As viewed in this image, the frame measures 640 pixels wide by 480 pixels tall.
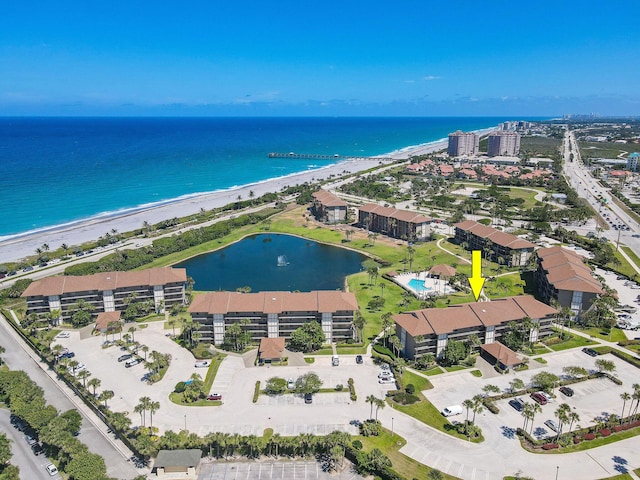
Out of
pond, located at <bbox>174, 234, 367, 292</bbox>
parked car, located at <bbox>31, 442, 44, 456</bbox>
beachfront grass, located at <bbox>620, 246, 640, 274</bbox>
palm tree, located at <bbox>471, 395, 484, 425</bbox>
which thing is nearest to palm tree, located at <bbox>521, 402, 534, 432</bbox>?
palm tree, located at <bbox>471, 395, 484, 425</bbox>

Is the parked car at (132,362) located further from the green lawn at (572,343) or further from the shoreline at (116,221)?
the shoreline at (116,221)

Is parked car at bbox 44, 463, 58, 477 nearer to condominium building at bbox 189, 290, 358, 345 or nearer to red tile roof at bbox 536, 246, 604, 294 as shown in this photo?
condominium building at bbox 189, 290, 358, 345

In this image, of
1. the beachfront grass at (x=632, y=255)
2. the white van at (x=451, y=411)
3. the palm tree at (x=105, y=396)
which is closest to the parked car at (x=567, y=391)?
the white van at (x=451, y=411)

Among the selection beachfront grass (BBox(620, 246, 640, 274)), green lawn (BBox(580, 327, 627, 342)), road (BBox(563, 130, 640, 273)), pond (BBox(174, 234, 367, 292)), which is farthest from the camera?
road (BBox(563, 130, 640, 273))

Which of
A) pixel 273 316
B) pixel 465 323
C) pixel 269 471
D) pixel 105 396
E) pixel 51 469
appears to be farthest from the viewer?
pixel 273 316

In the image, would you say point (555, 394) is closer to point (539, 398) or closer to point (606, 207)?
point (539, 398)

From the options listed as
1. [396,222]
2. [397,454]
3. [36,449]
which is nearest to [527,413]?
[397,454]

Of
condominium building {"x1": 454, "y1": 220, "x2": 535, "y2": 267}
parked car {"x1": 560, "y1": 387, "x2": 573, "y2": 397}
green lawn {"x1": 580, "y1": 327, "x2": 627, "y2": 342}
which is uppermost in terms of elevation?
condominium building {"x1": 454, "y1": 220, "x2": 535, "y2": 267}
